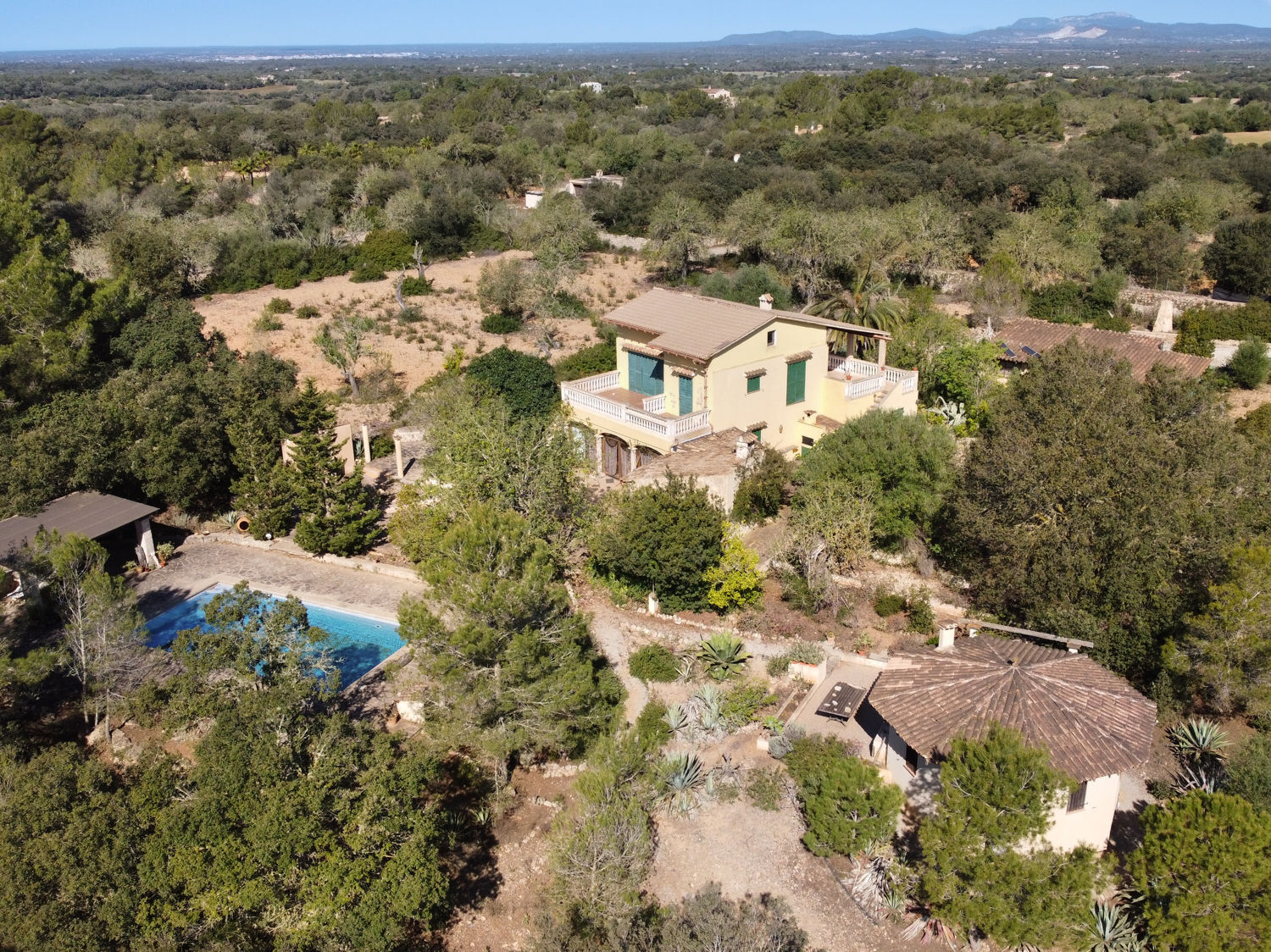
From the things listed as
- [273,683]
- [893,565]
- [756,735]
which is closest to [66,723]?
[273,683]

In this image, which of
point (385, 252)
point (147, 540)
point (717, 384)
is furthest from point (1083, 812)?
point (385, 252)

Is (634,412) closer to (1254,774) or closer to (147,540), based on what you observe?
(147,540)

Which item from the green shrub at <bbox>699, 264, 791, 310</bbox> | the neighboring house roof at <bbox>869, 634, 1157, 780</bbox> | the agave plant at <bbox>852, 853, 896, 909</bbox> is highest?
the green shrub at <bbox>699, 264, 791, 310</bbox>

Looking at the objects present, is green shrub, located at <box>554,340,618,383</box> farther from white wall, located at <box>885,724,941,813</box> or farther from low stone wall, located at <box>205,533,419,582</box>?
white wall, located at <box>885,724,941,813</box>

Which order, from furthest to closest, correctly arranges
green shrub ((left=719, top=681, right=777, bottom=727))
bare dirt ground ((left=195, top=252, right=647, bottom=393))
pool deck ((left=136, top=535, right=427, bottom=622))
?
bare dirt ground ((left=195, top=252, right=647, bottom=393))
pool deck ((left=136, top=535, right=427, bottom=622))
green shrub ((left=719, top=681, right=777, bottom=727))

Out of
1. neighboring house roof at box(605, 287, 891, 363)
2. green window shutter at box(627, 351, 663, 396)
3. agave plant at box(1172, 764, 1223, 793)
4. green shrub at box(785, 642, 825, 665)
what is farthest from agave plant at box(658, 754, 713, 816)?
green window shutter at box(627, 351, 663, 396)

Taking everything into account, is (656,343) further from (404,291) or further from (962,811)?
(404,291)

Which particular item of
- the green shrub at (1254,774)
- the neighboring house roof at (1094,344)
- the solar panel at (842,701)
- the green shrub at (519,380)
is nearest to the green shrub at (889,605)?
the solar panel at (842,701)
